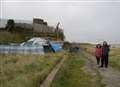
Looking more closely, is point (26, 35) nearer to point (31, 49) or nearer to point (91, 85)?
point (31, 49)

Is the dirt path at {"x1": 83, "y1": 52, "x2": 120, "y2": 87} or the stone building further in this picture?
the stone building

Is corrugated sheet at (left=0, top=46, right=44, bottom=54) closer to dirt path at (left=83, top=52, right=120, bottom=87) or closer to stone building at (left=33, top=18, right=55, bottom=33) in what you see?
dirt path at (left=83, top=52, right=120, bottom=87)

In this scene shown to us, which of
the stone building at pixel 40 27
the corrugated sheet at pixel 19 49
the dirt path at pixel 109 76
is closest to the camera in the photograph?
the dirt path at pixel 109 76

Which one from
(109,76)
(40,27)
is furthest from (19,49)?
(40,27)

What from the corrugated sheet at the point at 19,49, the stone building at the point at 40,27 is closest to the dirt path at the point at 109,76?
the corrugated sheet at the point at 19,49

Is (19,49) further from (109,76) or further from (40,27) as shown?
(40,27)

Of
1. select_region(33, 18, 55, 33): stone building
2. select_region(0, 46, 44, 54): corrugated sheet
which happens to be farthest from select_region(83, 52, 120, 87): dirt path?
select_region(33, 18, 55, 33): stone building

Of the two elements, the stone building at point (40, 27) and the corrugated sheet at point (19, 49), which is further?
the stone building at point (40, 27)

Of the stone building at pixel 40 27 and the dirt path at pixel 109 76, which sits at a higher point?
the stone building at pixel 40 27

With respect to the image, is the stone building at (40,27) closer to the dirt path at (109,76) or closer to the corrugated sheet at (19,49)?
the corrugated sheet at (19,49)

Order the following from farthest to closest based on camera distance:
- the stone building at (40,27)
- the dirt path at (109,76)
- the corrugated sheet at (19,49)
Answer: the stone building at (40,27) < the corrugated sheet at (19,49) < the dirt path at (109,76)

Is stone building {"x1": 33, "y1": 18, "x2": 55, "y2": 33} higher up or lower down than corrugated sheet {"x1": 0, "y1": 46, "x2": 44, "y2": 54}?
higher up

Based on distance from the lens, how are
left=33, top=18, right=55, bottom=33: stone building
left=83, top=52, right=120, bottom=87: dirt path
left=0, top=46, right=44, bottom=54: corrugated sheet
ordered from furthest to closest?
left=33, top=18, right=55, bottom=33: stone building, left=0, top=46, right=44, bottom=54: corrugated sheet, left=83, top=52, right=120, bottom=87: dirt path

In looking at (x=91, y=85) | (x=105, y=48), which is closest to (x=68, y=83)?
(x=91, y=85)
